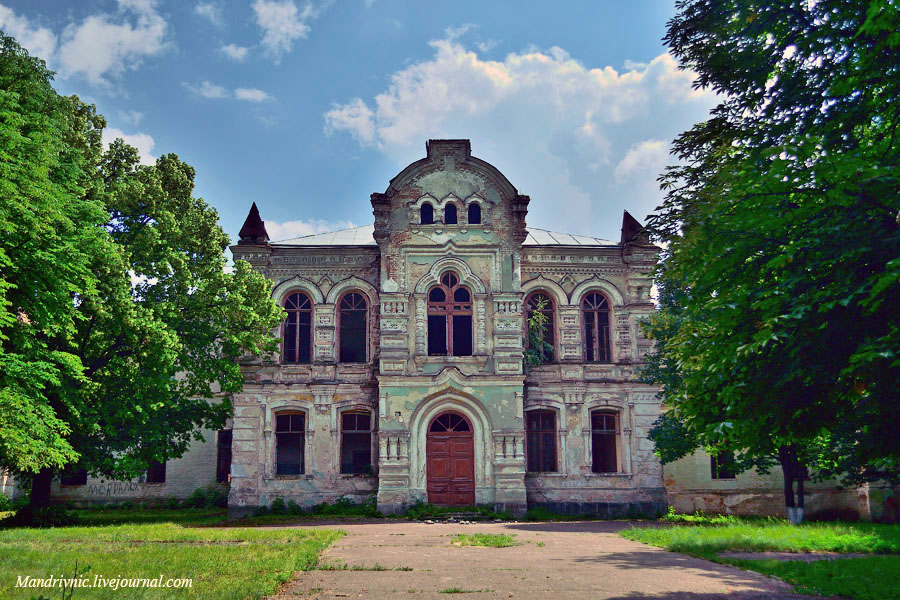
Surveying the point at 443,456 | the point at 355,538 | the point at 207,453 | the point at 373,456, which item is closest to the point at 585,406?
the point at 443,456

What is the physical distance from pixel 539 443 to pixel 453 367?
3.95 metres

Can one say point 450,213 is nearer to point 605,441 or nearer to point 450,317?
→ point 450,317

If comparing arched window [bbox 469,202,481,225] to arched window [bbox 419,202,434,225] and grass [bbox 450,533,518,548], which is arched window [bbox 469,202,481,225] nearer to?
arched window [bbox 419,202,434,225]

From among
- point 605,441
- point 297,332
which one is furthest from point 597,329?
point 297,332

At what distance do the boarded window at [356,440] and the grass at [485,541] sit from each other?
27.9 ft

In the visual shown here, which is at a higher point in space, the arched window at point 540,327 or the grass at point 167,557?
the arched window at point 540,327

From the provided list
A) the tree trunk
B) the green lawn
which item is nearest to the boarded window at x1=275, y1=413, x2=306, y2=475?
the tree trunk

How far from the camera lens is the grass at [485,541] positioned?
537 inches

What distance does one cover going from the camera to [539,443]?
76.3ft

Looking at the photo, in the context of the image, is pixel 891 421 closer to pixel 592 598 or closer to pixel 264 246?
pixel 592 598

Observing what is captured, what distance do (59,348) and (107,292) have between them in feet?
6.28

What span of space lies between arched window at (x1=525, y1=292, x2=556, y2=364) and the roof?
2.00 metres

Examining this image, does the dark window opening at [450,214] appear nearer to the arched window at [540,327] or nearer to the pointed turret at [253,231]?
the arched window at [540,327]

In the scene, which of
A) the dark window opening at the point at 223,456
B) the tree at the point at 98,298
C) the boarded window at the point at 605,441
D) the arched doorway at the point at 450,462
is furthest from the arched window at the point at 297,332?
the boarded window at the point at 605,441
